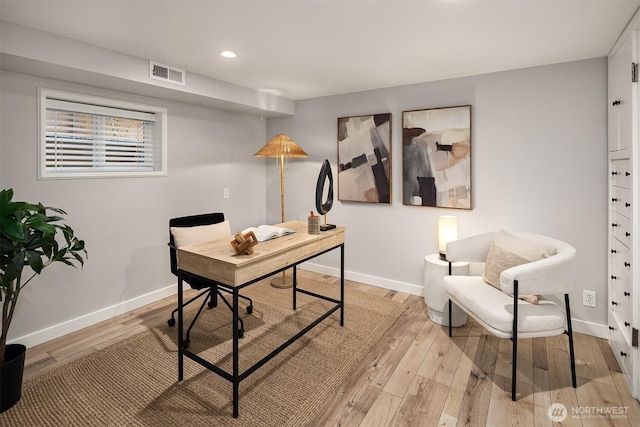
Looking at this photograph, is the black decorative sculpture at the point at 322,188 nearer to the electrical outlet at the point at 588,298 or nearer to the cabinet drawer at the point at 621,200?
the cabinet drawer at the point at 621,200

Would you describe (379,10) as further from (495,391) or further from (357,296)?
(357,296)

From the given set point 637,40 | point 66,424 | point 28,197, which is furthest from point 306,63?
point 66,424

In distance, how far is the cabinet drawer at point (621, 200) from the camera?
2134mm

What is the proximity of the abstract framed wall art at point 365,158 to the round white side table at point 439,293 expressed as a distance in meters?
0.98

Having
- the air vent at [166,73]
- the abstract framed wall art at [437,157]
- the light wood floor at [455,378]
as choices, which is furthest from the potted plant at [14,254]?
the abstract framed wall art at [437,157]

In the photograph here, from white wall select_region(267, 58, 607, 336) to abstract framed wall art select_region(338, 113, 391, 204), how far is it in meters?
0.09

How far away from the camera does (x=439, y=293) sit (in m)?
2.95

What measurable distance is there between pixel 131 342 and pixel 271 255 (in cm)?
151

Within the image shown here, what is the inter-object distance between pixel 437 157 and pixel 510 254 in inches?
51.4

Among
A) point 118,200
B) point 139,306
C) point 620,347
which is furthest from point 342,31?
point 139,306

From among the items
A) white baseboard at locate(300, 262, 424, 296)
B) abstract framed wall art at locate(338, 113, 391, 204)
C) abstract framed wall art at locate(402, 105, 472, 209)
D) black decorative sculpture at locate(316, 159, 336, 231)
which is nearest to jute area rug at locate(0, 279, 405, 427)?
white baseboard at locate(300, 262, 424, 296)

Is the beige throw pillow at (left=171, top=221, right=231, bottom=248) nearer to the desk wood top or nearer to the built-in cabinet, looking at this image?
the desk wood top

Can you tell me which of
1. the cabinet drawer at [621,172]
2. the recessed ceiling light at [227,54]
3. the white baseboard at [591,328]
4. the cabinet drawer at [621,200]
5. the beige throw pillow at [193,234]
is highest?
the recessed ceiling light at [227,54]

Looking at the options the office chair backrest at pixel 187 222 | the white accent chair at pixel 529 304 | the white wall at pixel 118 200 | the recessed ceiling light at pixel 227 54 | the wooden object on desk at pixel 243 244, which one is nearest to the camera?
the wooden object on desk at pixel 243 244
